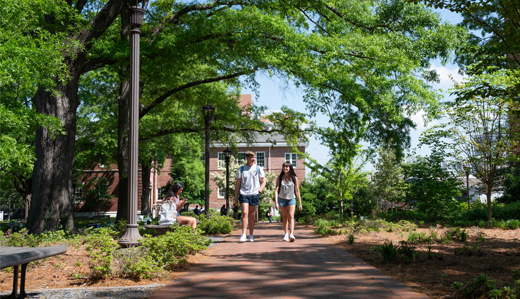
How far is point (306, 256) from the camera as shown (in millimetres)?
6855

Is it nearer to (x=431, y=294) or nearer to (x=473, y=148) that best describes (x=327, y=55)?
(x=473, y=148)

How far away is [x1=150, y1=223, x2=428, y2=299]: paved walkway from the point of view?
A: 416 cm

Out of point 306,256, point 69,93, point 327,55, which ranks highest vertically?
point 327,55

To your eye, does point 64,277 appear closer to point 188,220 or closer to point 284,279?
point 284,279

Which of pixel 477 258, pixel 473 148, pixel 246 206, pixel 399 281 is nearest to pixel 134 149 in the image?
pixel 246 206

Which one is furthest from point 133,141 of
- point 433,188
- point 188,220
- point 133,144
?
point 433,188

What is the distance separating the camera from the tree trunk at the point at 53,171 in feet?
35.8

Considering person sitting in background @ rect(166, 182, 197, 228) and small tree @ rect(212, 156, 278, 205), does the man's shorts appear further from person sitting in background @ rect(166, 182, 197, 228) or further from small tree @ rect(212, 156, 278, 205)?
small tree @ rect(212, 156, 278, 205)

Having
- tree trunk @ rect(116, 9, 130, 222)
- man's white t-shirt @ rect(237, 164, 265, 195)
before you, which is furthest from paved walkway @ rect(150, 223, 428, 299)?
tree trunk @ rect(116, 9, 130, 222)

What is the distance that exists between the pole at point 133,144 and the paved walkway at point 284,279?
1132 mm

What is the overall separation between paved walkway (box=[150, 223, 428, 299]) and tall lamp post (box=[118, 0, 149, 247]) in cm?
114

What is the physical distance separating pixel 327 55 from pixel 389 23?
377cm

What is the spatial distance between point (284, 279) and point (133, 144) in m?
3.20

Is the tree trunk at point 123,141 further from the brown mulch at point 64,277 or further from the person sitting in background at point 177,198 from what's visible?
the brown mulch at point 64,277
